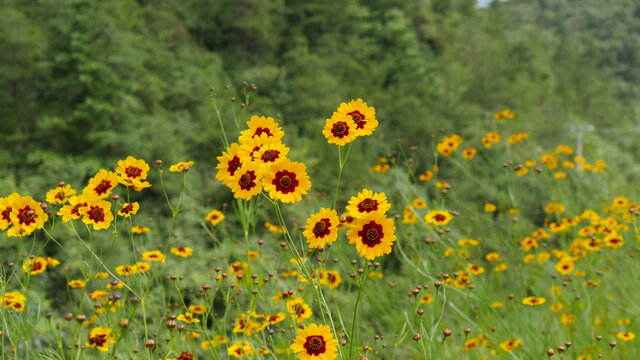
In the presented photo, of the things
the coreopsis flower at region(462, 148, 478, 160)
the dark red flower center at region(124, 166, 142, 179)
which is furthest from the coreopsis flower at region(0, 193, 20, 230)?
the coreopsis flower at region(462, 148, 478, 160)

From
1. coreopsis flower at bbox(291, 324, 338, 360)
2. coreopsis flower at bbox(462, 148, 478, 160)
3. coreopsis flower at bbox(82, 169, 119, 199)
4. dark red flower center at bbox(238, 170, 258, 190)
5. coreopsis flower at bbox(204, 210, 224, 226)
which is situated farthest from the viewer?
coreopsis flower at bbox(462, 148, 478, 160)

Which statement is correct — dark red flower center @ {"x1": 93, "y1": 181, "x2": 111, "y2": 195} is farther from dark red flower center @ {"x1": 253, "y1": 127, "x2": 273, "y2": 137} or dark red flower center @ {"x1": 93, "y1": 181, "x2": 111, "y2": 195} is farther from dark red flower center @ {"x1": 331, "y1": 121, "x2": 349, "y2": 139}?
dark red flower center @ {"x1": 331, "y1": 121, "x2": 349, "y2": 139}

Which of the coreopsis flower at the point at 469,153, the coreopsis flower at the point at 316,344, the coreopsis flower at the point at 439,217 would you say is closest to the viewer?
the coreopsis flower at the point at 316,344

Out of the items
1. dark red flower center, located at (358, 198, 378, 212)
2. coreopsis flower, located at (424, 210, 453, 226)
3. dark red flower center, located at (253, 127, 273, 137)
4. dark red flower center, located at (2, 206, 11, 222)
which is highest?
dark red flower center, located at (253, 127, 273, 137)

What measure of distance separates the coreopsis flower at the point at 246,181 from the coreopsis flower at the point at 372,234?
301 millimetres

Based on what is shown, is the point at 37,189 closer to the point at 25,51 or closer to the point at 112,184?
the point at 25,51

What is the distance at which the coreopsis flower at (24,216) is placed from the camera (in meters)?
1.53

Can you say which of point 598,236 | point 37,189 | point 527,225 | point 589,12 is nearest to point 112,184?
point 598,236

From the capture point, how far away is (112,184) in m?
1.66

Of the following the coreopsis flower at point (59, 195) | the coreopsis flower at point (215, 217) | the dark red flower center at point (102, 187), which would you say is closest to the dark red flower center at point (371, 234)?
the dark red flower center at point (102, 187)

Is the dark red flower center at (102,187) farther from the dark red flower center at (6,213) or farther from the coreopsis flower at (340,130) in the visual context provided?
the coreopsis flower at (340,130)

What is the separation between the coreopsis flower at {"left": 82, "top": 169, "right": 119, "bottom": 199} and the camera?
1.64 meters

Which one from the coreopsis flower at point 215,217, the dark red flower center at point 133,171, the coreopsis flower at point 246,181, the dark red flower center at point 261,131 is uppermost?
the dark red flower center at point 261,131

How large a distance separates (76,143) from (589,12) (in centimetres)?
4710
